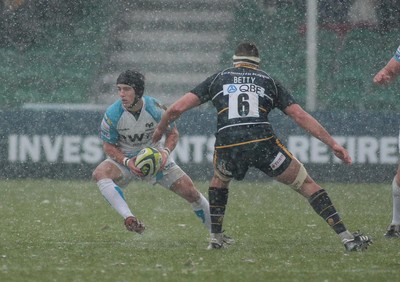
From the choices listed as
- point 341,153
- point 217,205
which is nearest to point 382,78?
point 341,153

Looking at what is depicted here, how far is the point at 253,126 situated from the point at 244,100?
0.24 metres

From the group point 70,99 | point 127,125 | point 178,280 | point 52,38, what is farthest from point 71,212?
point 52,38

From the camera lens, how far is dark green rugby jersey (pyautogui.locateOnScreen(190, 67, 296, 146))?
33.9ft

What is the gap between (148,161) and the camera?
1082cm

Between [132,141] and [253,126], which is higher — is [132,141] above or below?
below

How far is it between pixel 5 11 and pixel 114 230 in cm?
1316

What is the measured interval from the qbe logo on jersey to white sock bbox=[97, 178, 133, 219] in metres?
1.41

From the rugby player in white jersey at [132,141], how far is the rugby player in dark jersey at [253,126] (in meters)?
0.78

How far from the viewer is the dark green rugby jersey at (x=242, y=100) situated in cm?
1033

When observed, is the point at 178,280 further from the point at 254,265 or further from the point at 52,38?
the point at 52,38

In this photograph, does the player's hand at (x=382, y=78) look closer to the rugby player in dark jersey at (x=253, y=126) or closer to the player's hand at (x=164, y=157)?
the rugby player in dark jersey at (x=253, y=126)

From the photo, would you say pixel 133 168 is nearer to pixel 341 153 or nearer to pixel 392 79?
pixel 341 153

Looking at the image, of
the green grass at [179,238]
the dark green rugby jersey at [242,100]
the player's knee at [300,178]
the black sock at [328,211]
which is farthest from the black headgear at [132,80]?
the black sock at [328,211]

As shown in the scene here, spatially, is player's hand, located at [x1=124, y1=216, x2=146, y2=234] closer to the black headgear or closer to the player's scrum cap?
the black headgear
